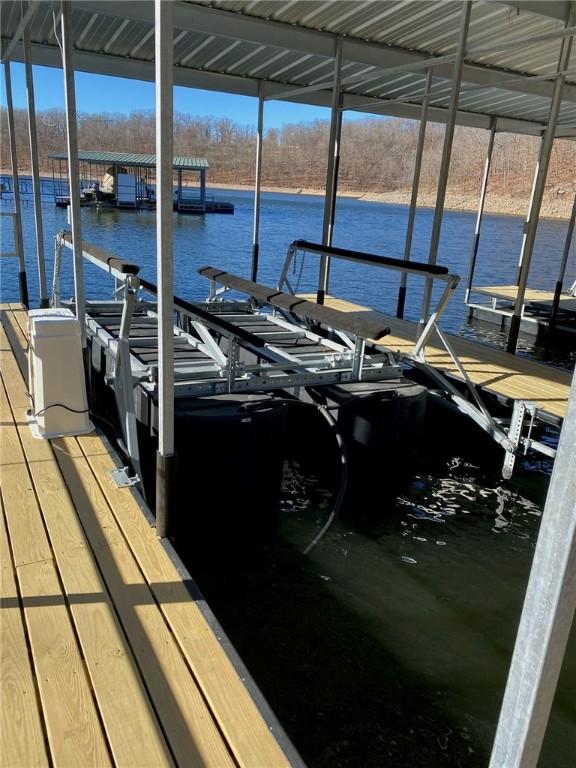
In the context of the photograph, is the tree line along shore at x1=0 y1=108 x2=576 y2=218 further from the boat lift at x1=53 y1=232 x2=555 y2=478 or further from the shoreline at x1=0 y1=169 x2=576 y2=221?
the boat lift at x1=53 y1=232 x2=555 y2=478

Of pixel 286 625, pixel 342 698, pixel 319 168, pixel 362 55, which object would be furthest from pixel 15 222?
pixel 319 168

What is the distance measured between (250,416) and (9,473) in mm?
1699

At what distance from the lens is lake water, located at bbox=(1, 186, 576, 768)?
10.5 ft

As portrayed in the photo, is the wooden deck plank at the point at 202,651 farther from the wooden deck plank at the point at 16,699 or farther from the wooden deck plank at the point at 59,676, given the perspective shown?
the wooden deck plank at the point at 16,699

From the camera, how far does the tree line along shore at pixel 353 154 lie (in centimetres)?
9281

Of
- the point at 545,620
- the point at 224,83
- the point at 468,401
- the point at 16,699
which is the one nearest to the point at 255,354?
the point at 468,401

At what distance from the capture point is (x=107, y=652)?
241 cm

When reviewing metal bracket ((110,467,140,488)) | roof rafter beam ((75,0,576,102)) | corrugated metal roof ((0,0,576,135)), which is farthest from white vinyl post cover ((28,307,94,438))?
roof rafter beam ((75,0,576,102))

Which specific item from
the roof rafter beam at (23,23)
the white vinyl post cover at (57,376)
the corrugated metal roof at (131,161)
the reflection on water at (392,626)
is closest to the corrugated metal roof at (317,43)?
the roof rafter beam at (23,23)

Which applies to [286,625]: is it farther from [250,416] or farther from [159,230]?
[159,230]

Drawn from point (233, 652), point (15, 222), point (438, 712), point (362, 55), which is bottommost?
point (438, 712)

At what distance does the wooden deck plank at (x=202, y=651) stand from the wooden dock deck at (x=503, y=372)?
13.1 ft

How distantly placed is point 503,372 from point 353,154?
118 meters

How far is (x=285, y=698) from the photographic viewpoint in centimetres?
334
